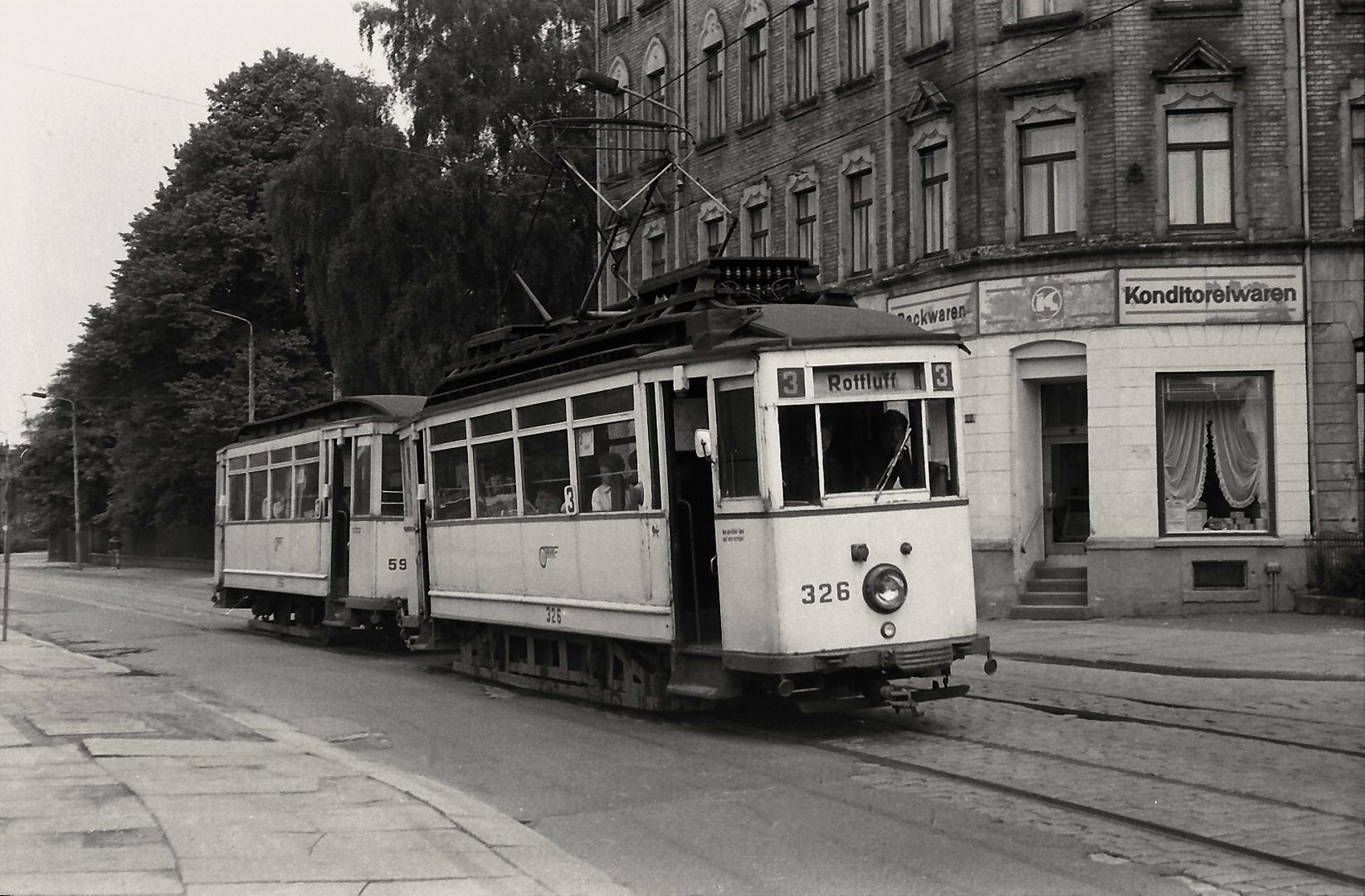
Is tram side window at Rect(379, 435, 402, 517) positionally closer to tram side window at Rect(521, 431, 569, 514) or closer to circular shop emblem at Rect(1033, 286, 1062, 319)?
tram side window at Rect(521, 431, 569, 514)

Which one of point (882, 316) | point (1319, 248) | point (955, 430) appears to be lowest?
point (955, 430)

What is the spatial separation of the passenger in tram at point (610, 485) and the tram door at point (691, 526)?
2.25 feet

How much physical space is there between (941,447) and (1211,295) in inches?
512

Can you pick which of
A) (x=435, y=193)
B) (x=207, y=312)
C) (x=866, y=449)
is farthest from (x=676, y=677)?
(x=207, y=312)

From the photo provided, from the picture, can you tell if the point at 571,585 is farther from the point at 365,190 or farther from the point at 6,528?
the point at 365,190

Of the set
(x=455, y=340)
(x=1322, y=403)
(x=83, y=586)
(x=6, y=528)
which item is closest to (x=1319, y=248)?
(x=1322, y=403)

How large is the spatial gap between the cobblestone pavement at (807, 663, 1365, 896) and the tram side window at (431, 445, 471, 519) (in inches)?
216

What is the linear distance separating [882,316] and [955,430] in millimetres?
1054

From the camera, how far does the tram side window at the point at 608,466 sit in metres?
12.4

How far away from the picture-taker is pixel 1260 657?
54.4 ft

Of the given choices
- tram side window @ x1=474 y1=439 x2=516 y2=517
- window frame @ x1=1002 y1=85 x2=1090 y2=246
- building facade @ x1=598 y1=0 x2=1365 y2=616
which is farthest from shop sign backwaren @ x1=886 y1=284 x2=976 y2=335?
tram side window @ x1=474 y1=439 x2=516 y2=517

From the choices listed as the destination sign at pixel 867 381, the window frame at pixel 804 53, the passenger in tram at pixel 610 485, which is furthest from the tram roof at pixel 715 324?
the window frame at pixel 804 53

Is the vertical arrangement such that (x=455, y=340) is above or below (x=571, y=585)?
above

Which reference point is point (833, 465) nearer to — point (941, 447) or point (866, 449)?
point (866, 449)
